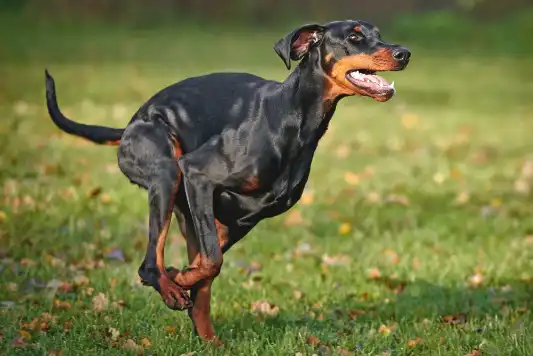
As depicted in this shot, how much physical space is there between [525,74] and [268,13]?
13322 millimetres

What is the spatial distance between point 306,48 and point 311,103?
0.91 feet

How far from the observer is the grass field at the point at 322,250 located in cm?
591

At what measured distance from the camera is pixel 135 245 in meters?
8.50

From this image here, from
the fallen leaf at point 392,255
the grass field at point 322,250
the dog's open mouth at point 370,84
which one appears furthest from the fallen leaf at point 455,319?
the dog's open mouth at point 370,84

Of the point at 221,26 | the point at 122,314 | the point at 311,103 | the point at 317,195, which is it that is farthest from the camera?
the point at 221,26

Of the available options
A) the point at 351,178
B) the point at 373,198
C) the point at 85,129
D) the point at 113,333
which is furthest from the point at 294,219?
the point at 113,333

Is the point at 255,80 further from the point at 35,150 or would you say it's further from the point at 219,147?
the point at 35,150

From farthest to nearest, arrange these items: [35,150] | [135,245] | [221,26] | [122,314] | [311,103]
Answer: [221,26]
[35,150]
[135,245]
[122,314]
[311,103]

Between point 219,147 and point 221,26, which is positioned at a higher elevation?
point 219,147

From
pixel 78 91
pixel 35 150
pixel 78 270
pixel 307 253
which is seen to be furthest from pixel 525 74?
pixel 78 270

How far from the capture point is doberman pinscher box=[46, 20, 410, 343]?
5.36 meters

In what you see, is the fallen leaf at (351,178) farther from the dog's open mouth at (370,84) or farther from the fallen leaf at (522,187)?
the dog's open mouth at (370,84)

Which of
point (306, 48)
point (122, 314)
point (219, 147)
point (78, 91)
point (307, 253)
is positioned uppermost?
point (306, 48)

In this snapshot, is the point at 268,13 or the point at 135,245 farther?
the point at 268,13
